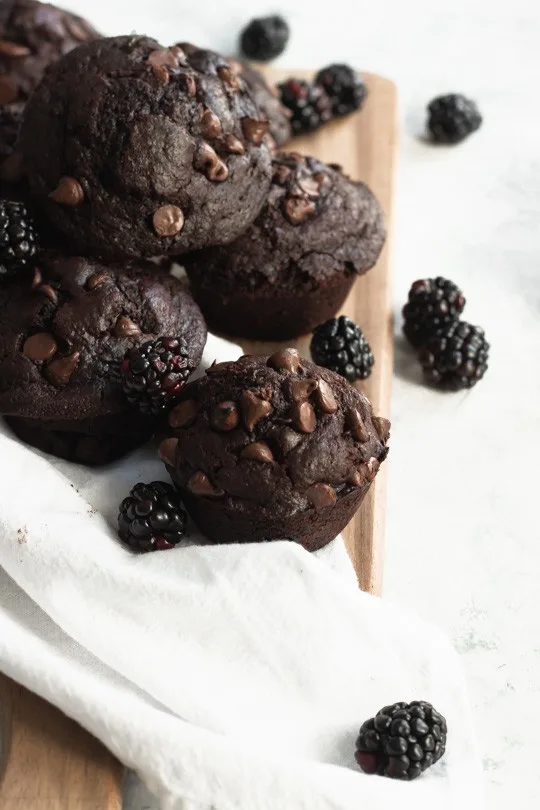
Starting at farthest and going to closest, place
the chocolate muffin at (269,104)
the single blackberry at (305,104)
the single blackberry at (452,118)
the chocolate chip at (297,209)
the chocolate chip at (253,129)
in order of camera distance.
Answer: the single blackberry at (452,118)
the single blackberry at (305,104)
the chocolate muffin at (269,104)
the chocolate chip at (297,209)
the chocolate chip at (253,129)

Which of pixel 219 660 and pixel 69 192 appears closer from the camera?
pixel 219 660

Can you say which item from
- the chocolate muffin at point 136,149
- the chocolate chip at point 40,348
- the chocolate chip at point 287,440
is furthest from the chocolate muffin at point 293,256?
the chocolate chip at point 287,440

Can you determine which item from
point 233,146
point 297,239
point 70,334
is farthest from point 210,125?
point 70,334

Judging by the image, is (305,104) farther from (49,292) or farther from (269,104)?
(49,292)

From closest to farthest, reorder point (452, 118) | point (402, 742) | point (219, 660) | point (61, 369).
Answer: point (402, 742) → point (219, 660) → point (61, 369) → point (452, 118)

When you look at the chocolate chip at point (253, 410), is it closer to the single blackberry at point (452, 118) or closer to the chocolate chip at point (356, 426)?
the chocolate chip at point (356, 426)

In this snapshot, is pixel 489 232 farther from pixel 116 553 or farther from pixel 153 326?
pixel 116 553
